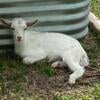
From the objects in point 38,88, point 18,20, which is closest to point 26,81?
point 38,88

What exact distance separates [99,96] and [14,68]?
1.38 metres

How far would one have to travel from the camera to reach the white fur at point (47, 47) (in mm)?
7578

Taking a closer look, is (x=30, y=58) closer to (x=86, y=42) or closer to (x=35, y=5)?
(x=35, y=5)

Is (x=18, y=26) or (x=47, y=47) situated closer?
(x=18, y=26)

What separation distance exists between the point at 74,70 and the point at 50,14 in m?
1.08

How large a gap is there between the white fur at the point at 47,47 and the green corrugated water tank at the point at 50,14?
23cm

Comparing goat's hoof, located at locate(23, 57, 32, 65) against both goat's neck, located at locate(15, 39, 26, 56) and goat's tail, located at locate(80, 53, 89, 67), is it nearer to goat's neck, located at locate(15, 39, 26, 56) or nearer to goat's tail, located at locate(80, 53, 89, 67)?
goat's neck, located at locate(15, 39, 26, 56)

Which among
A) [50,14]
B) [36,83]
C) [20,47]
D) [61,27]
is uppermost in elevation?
[50,14]

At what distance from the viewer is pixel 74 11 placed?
8273 millimetres

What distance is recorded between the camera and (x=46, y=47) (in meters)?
7.82

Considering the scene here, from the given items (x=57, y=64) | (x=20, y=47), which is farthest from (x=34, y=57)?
(x=57, y=64)

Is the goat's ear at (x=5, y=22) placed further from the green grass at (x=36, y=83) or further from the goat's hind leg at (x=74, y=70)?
the goat's hind leg at (x=74, y=70)

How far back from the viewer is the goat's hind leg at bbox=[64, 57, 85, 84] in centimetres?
724

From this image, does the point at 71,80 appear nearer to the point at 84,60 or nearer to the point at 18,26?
the point at 84,60
